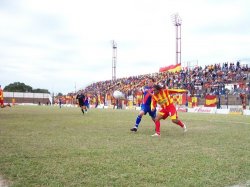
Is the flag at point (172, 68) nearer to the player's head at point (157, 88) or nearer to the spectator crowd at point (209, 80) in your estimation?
the spectator crowd at point (209, 80)

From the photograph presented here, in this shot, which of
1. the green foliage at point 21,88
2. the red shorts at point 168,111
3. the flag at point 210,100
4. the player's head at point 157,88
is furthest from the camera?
the green foliage at point 21,88

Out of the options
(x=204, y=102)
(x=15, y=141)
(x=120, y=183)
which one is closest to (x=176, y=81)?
(x=204, y=102)

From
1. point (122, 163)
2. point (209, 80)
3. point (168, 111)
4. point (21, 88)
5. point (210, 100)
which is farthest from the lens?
point (21, 88)

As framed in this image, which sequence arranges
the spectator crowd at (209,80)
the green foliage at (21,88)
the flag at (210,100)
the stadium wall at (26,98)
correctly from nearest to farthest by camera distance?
the flag at (210,100)
the spectator crowd at (209,80)
the stadium wall at (26,98)
the green foliage at (21,88)

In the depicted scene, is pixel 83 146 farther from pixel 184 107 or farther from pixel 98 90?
pixel 98 90

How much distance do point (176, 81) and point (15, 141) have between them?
39975mm

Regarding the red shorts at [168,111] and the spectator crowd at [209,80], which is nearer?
the red shorts at [168,111]

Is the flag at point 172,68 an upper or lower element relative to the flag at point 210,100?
upper

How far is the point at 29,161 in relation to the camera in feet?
20.6

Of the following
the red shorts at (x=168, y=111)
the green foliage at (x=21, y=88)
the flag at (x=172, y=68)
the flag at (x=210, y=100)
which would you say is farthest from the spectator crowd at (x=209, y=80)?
the green foliage at (x=21, y=88)

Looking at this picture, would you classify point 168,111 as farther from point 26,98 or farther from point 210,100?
point 26,98

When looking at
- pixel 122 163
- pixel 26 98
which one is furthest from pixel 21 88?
pixel 122 163

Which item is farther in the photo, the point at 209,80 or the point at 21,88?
the point at 21,88

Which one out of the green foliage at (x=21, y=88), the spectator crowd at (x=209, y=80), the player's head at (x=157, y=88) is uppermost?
the green foliage at (x=21, y=88)
